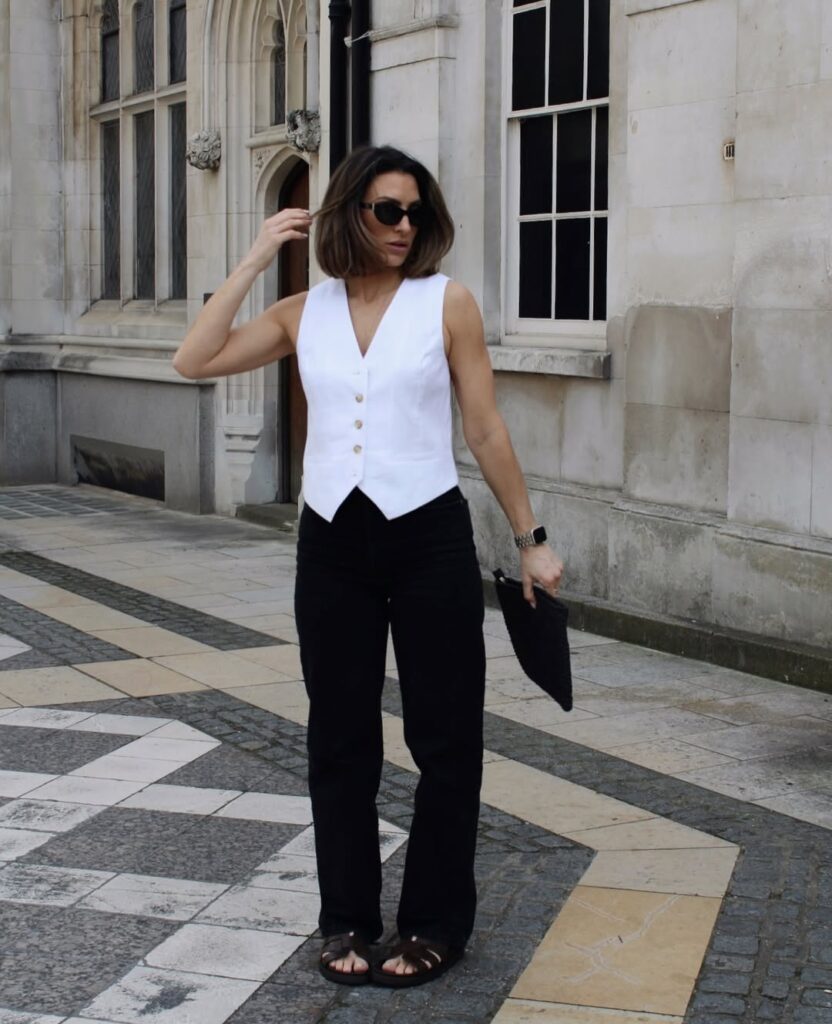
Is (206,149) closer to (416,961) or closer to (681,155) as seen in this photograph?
(681,155)

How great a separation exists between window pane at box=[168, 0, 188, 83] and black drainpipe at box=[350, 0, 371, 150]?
4.03 meters

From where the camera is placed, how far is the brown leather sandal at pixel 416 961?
3969mm

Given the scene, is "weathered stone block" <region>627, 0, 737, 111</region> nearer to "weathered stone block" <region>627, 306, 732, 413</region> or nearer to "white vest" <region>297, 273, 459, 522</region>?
"weathered stone block" <region>627, 306, 732, 413</region>

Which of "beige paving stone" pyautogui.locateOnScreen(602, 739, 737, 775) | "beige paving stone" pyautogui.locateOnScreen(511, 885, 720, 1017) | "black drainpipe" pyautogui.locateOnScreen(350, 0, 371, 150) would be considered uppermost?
"black drainpipe" pyautogui.locateOnScreen(350, 0, 371, 150)

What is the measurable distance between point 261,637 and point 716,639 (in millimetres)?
2191

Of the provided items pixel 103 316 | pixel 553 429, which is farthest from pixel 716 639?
pixel 103 316

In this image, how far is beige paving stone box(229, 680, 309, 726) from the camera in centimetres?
672

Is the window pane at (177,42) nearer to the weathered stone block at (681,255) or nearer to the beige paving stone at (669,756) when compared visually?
the weathered stone block at (681,255)

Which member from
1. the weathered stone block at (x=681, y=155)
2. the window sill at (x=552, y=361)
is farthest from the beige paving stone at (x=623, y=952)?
the window sill at (x=552, y=361)

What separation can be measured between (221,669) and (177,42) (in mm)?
8262

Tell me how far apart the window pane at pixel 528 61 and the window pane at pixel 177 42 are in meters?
5.15

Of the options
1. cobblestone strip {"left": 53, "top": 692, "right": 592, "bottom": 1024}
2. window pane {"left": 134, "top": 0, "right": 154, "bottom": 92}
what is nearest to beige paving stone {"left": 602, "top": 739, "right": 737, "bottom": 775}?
cobblestone strip {"left": 53, "top": 692, "right": 592, "bottom": 1024}

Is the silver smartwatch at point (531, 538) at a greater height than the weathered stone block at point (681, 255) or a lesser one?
lesser

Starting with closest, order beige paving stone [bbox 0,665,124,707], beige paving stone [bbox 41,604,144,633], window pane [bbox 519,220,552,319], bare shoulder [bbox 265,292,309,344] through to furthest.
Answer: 1. bare shoulder [bbox 265,292,309,344]
2. beige paving stone [bbox 0,665,124,707]
3. beige paving stone [bbox 41,604,144,633]
4. window pane [bbox 519,220,552,319]
